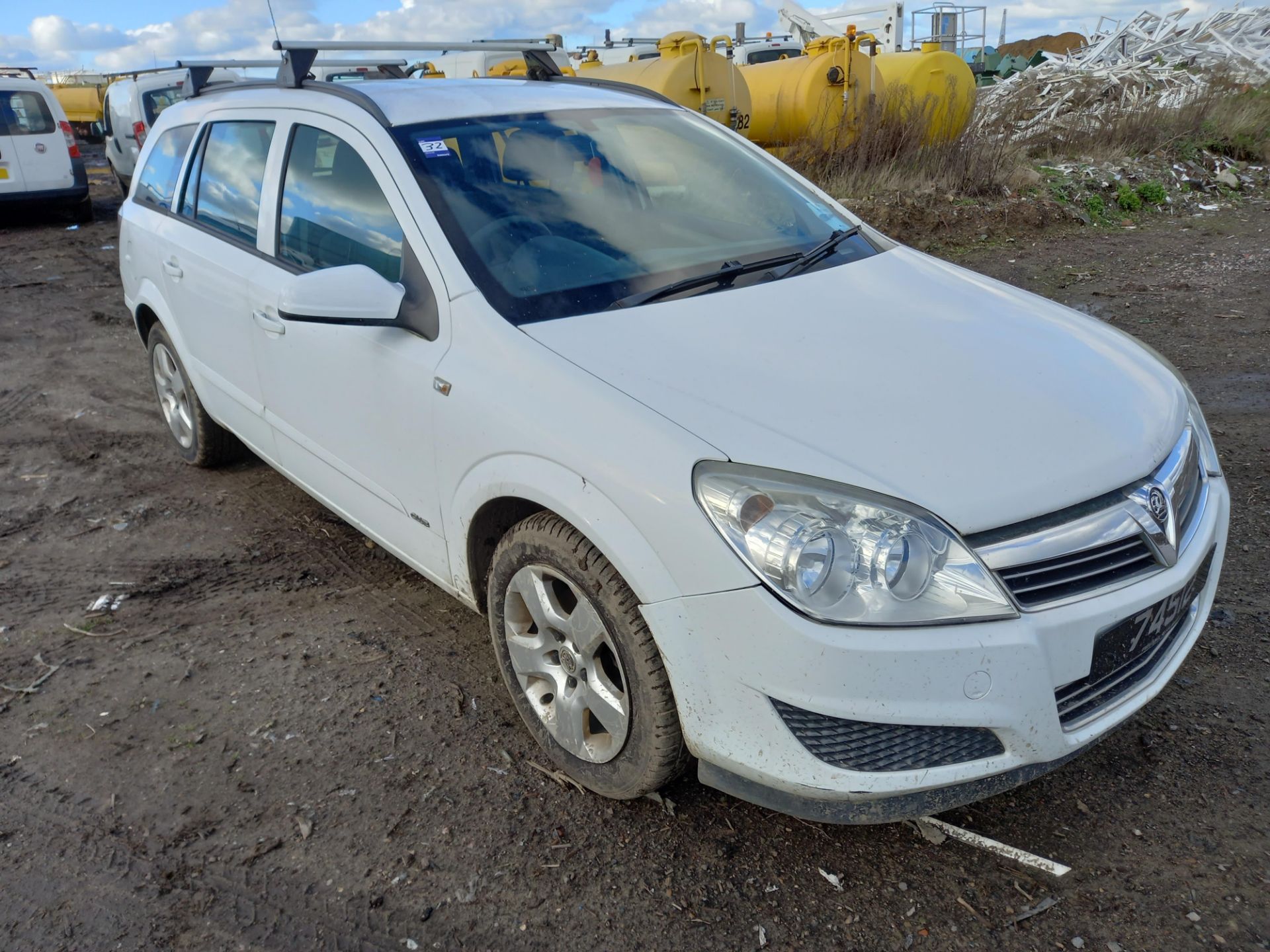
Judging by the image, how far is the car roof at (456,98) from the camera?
10.4 ft

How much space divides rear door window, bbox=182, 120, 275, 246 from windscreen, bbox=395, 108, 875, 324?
36.8 inches

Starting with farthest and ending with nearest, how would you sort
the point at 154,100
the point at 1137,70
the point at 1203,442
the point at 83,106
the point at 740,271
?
the point at 83,106 < the point at 1137,70 < the point at 154,100 < the point at 740,271 < the point at 1203,442

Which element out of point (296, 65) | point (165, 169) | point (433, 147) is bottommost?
point (165, 169)

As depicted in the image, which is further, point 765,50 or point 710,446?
point 765,50

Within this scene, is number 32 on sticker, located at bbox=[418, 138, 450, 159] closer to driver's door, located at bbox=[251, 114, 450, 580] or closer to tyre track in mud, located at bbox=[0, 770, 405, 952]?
driver's door, located at bbox=[251, 114, 450, 580]

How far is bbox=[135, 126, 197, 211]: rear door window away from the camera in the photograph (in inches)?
175

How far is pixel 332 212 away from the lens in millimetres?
3221

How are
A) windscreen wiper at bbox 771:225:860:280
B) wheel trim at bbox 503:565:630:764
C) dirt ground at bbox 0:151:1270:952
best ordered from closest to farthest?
dirt ground at bbox 0:151:1270:952, wheel trim at bbox 503:565:630:764, windscreen wiper at bbox 771:225:860:280

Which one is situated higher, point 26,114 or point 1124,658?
point 26,114

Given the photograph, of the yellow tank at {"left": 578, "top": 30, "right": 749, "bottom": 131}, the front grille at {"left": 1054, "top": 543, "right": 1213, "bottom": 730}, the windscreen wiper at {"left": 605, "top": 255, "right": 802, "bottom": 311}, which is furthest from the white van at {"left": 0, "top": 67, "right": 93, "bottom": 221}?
the front grille at {"left": 1054, "top": 543, "right": 1213, "bottom": 730}

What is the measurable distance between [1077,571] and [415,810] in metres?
1.73

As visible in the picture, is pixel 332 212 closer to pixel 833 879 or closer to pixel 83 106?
pixel 833 879

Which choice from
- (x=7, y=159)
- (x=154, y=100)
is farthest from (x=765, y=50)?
(x=7, y=159)

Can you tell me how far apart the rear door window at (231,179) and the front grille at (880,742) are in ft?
9.02
